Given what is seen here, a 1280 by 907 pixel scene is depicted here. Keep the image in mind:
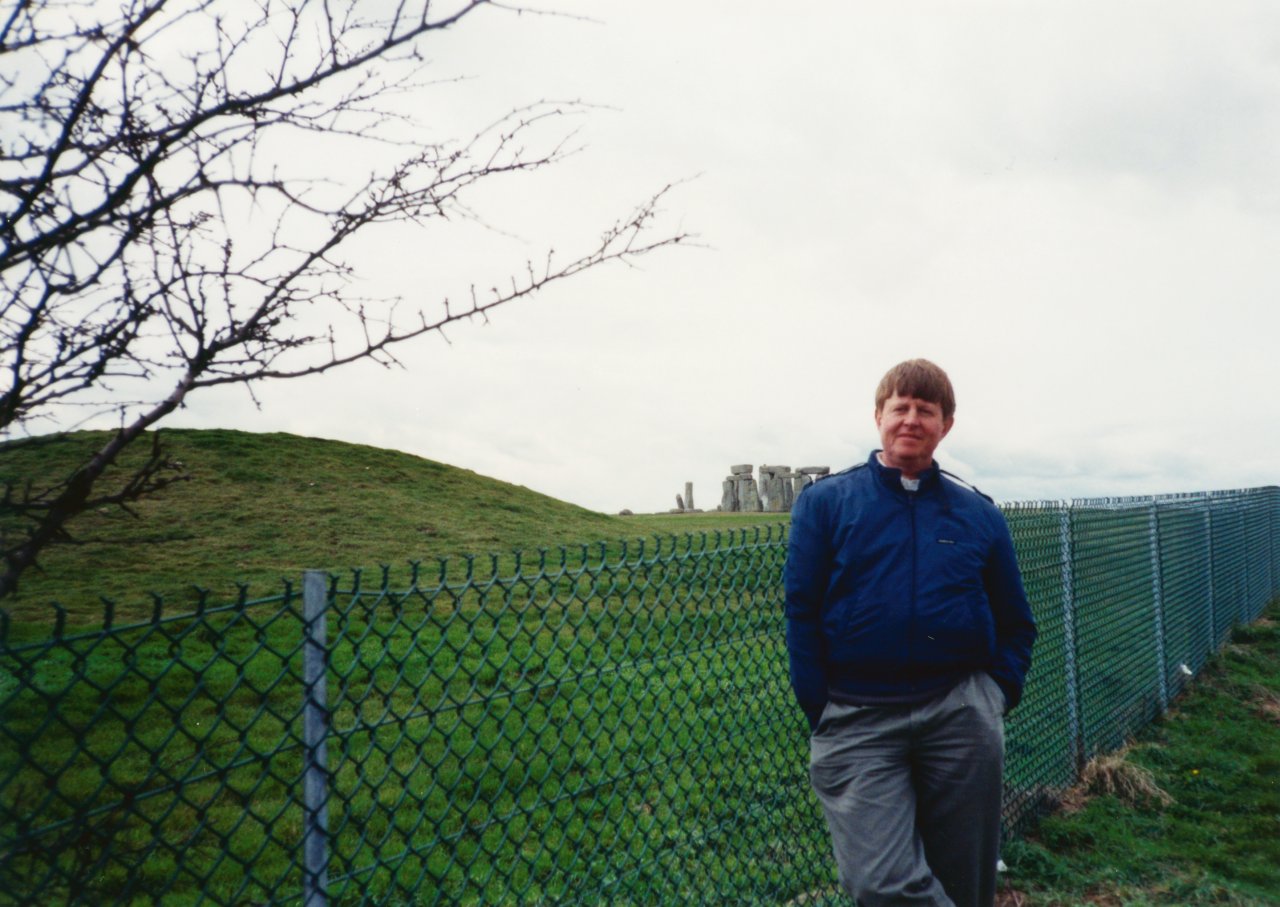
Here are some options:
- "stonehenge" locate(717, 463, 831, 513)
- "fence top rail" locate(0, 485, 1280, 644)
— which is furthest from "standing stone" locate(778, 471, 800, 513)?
"fence top rail" locate(0, 485, 1280, 644)

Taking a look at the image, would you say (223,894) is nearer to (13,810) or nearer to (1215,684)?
(13,810)

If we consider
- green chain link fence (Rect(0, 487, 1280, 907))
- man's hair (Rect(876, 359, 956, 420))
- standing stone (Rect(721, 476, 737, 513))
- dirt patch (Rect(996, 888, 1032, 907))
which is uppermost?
standing stone (Rect(721, 476, 737, 513))

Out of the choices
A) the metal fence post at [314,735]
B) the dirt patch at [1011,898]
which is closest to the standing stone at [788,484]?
the dirt patch at [1011,898]

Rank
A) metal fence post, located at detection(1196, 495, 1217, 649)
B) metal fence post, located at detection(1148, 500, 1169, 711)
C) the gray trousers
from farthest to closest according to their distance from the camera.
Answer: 1. metal fence post, located at detection(1196, 495, 1217, 649)
2. metal fence post, located at detection(1148, 500, 1169, 711)
3. the gray trousers

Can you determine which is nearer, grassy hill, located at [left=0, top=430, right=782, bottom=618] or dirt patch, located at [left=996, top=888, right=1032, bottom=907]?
dirt patch, located at [left=996, top=888, right=1032, bottom=907]

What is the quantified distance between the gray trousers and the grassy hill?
7.12 m

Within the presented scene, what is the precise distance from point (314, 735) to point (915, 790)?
1.86 meters

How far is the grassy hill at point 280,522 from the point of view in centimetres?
1184

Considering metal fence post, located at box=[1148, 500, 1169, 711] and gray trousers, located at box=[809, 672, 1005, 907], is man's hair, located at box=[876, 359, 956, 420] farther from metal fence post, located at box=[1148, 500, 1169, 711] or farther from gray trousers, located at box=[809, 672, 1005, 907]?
metal fence post, located at box=[1148, 500, 1169, 711]

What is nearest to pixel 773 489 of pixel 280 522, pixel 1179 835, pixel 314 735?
pixel 280 522

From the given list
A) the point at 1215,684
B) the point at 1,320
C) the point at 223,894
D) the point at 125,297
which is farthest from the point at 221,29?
the point at 1215,684

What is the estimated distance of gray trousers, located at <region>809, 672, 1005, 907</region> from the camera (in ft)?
9.44

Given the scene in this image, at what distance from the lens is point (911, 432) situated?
9.90 feet

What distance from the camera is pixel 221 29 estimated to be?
246cm
